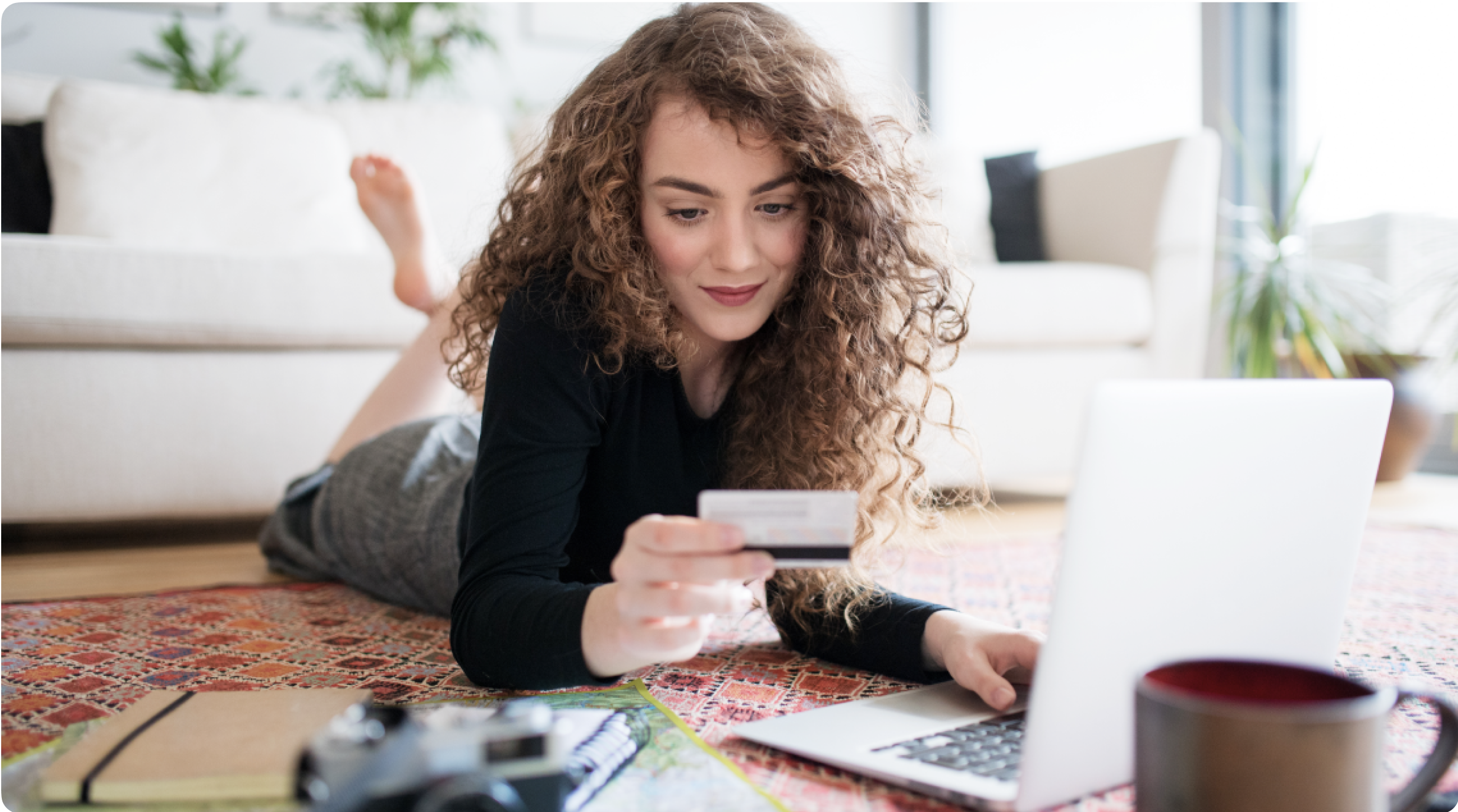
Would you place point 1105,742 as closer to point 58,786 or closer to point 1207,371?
point 58,786

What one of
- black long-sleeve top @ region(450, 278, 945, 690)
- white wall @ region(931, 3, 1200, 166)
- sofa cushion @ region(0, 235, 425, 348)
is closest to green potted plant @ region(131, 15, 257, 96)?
sofa cushion @ region(0, 235, 425, 348)

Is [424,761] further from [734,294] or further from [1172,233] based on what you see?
[1172,233]

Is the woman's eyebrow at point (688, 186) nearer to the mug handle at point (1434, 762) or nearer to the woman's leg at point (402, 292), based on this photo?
the mug handle at point (1434, 762)

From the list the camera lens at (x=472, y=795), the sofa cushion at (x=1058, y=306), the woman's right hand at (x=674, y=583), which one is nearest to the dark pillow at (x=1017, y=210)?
the sofa cushion at (x=1058, y=306)

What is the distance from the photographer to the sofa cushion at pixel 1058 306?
7.56 feet

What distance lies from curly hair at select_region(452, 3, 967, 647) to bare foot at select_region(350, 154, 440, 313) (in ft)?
1.97

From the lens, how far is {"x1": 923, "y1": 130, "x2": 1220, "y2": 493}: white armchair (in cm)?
233

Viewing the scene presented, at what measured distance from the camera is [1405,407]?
8.43 ft

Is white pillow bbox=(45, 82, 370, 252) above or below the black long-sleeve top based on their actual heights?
above

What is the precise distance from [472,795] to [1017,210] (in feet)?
9.16

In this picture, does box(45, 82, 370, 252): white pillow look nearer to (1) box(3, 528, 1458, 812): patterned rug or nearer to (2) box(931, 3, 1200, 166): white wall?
(1) box(3, 528, 1458, 812): patterned rug

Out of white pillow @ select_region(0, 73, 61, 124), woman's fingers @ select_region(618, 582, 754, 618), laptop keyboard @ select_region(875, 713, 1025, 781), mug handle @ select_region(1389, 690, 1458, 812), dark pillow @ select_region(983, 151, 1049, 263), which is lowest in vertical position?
laptop keyboard @ select_region(875, 713, 1025, 781)

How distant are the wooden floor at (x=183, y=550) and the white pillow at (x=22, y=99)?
1.03 m

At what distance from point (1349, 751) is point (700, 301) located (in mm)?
640
